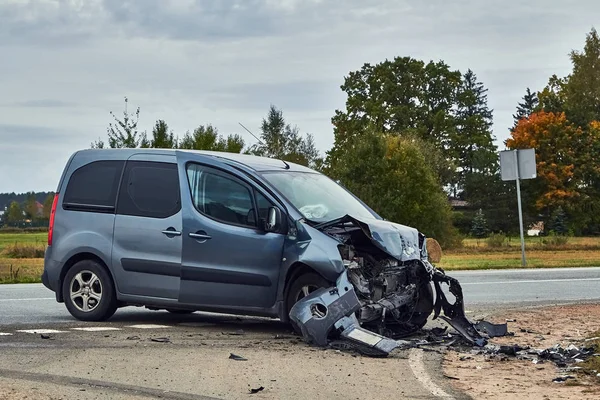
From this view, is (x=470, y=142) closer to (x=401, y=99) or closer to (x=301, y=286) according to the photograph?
(x=401, y=99)

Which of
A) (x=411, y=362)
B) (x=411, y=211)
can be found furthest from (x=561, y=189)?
(x=411, y=362)

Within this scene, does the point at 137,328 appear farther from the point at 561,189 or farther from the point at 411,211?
the point at 561,189

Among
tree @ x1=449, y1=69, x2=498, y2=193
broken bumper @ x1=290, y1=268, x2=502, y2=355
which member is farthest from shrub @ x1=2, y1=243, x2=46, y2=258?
tree @ x1=449, y1=69, x2=498, y2=193

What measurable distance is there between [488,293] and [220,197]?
734 cm

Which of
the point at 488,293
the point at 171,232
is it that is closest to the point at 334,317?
the point at 171,232

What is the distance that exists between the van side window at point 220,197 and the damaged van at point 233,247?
1 cm

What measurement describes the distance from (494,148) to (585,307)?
71.5 meters

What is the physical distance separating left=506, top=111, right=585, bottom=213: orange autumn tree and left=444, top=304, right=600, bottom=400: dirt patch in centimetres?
6664

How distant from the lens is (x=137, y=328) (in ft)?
39.5

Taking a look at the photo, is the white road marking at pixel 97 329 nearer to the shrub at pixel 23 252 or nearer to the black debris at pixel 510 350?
the black debris at pixel 510 350

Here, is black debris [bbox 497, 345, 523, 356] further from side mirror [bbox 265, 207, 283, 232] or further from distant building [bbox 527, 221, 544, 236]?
distant building [bbox 527, 221, 544, 236]

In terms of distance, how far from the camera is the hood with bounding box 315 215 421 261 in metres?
11.1

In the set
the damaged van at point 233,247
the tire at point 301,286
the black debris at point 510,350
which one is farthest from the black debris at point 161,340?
the black debris at point 510,350

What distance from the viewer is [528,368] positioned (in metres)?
9.45
